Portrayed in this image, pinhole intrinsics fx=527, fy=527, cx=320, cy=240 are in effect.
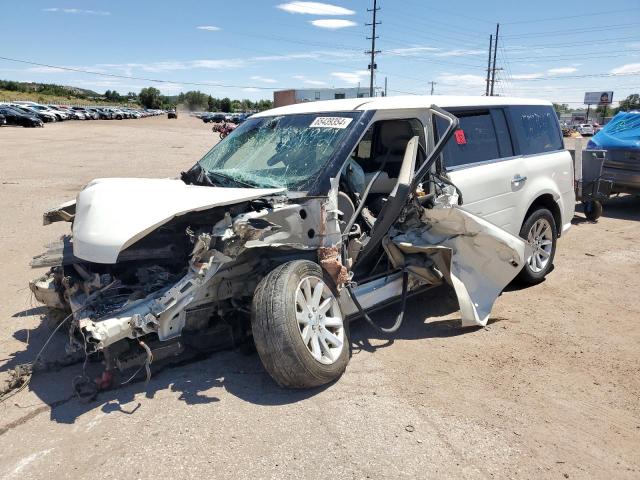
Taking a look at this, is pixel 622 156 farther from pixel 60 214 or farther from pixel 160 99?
pixel 160 99

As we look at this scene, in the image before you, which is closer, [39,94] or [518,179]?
[518,179]

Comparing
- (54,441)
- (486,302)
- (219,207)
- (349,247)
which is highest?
(219,207)

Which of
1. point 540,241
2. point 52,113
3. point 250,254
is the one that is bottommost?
point 540,241

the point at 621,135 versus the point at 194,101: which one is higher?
the point at 194,101

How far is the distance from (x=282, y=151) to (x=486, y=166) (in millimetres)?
2107

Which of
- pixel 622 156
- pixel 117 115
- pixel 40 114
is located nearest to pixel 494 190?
pixel 622 156

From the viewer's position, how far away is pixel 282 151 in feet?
15.1

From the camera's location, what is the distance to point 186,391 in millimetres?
3682

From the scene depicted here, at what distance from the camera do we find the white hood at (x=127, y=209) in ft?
10.9

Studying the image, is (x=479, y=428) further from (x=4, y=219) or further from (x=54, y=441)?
(x=4, y=219)

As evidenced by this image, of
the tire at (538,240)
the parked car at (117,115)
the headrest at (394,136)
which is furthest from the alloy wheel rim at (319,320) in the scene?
the parked car at (117,115)

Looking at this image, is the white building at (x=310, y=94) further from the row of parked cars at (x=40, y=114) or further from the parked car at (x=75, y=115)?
the parked car at (x=75, y=115)

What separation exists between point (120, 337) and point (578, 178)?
6.67m

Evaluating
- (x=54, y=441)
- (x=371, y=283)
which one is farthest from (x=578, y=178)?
(x=54, y=441)
